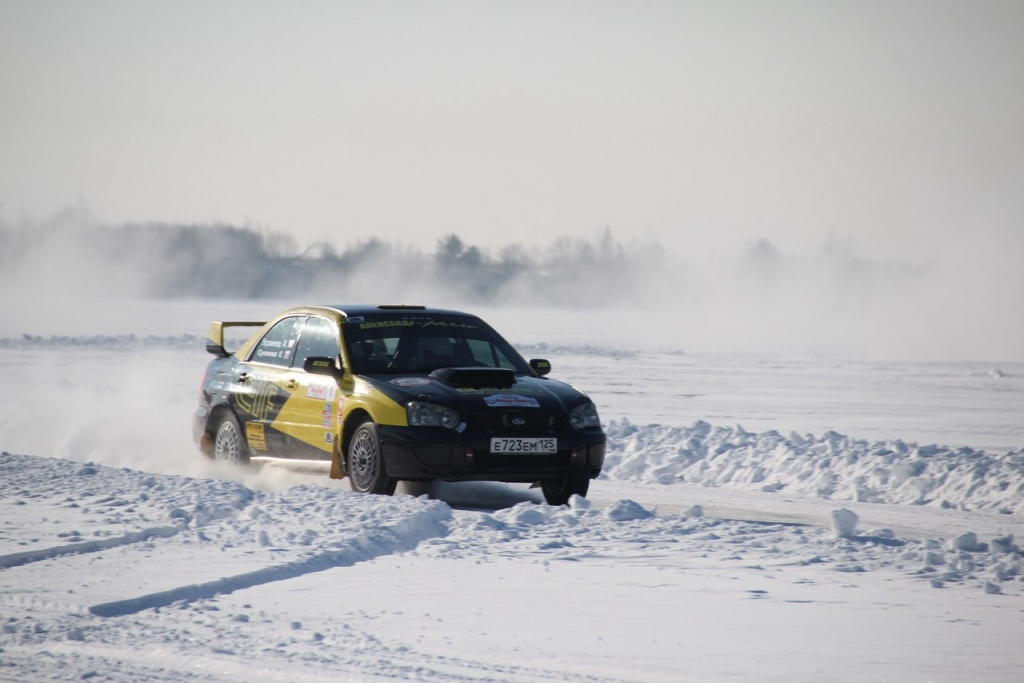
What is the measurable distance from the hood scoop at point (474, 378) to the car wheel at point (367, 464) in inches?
26.4

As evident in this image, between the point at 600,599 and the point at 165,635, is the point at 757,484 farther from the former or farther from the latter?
the point at 165,635

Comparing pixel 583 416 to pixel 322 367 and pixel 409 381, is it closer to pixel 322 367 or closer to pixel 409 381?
pixel 409 381

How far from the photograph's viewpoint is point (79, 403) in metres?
20.9

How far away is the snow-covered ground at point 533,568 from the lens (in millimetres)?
5742

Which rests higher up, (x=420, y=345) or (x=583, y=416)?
(x=420, y=345)

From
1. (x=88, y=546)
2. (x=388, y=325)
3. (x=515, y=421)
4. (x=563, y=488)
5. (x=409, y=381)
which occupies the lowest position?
(x=88, y=546)

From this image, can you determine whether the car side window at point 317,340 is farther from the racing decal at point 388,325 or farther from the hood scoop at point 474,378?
the hood scoop at point 474,378

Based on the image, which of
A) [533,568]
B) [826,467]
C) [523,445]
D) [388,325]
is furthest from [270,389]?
[826,467]

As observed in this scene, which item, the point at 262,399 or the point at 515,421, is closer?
the point at 515,421

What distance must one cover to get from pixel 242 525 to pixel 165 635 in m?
2.96

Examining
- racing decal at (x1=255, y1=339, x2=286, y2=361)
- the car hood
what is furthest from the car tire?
racing decal at (x1=255, y1=339, x2=286, y2=361)

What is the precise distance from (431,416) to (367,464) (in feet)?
2.38

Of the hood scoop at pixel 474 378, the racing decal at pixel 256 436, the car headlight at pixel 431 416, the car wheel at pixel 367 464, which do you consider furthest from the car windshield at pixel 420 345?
the racing decal at pixel 256 436

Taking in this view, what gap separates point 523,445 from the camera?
9.99 m
